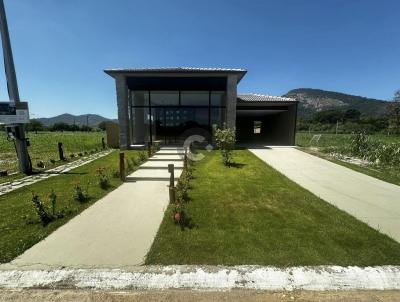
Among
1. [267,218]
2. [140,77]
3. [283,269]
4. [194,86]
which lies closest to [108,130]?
[140,77]

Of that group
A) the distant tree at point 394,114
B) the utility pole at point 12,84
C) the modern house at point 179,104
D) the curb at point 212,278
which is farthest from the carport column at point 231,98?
the distant tree at point 394,114

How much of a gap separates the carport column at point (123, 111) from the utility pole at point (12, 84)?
6683 millimetres

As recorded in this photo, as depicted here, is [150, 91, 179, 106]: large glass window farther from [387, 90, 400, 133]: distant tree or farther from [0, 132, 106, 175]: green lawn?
[387, 90, 400, 133]: distant tree

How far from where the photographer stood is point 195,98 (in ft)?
54.6

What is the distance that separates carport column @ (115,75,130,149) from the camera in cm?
1513

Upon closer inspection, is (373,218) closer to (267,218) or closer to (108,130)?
(267,218)

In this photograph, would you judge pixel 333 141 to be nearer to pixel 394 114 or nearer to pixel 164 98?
pixel 164 98

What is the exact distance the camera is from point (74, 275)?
2.90 m

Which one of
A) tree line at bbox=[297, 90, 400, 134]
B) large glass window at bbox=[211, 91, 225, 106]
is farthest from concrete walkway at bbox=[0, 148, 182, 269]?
tree line at bbox=[297, 90, 400, 134]

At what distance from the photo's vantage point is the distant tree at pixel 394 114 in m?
36.6

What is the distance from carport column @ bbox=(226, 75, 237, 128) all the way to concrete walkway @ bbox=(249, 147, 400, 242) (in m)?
6.28

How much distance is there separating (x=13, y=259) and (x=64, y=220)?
1267mm

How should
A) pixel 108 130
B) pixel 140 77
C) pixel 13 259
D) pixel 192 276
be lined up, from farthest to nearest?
pixel 108 130, pixel 140 77, pixel 13 259, pixel 192 276

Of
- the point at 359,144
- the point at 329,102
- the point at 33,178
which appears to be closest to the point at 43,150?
the point at 33,178
